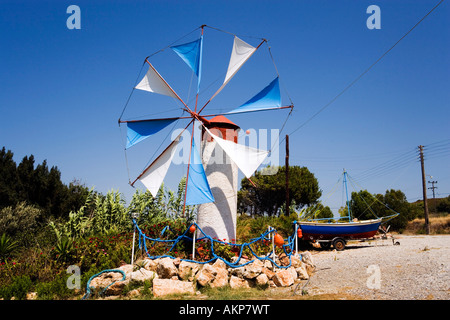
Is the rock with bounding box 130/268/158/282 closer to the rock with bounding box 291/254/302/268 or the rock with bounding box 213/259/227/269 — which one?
the rock with bounding box 213/259/227/269

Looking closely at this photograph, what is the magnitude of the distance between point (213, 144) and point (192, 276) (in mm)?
4521

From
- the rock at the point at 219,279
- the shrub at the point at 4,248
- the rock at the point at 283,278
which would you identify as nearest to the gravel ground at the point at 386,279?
the rock at the point at 283,278

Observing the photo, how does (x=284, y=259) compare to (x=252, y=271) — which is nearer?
(x=252, y=271)

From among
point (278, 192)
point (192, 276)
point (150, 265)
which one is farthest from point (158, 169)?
point (278, 192)

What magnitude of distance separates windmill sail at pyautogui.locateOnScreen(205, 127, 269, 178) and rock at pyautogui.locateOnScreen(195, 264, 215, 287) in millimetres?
3249

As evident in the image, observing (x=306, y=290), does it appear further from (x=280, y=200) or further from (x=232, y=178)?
(x=280, y=200)

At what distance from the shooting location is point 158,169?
34.2ft

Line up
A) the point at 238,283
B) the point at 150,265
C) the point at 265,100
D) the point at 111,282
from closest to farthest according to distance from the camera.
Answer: the point at 238,283, the point at 111,282, the point at 150,265, the point at 265,100

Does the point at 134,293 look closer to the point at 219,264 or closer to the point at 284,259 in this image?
the point at 219,264

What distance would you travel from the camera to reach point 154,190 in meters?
10.5

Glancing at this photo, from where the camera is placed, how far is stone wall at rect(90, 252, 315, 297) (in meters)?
7.47

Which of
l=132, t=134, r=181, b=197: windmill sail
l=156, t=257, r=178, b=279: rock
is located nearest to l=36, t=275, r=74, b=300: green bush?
l=156, t=257, r=178, b=279: rock

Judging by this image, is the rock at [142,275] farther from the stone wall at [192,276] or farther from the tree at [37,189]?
the tree at [37,189]
